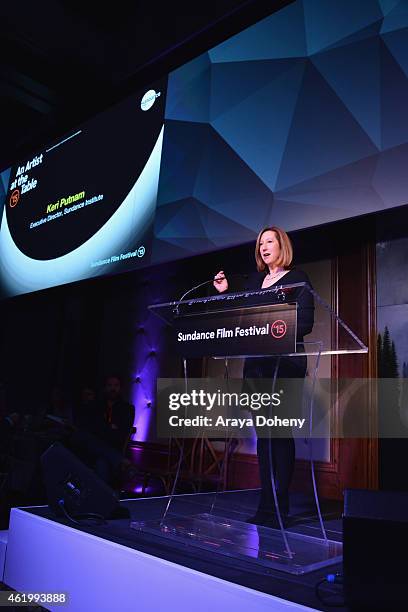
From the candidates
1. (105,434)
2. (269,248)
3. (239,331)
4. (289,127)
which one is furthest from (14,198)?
(239,331)

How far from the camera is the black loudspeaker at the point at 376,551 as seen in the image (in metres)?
1.08

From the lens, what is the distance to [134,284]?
19.1 ft

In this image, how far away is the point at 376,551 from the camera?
1.11m

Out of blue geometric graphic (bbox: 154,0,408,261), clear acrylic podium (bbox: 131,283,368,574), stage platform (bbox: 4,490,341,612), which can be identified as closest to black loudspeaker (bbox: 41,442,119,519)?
stage platform (bbox: 4,490,341,612)

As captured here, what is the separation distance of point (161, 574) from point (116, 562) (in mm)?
209

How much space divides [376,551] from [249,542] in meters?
0.68

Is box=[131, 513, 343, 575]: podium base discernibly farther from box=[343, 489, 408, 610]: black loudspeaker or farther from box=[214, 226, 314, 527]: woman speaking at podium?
box=[343, 489, 408, 610]: black loudspeaker

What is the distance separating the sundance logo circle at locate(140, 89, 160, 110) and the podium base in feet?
9.27

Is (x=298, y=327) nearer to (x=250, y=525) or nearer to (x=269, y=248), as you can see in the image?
(x=269, y=248)

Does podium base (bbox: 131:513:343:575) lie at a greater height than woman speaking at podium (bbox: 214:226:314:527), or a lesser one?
lesser

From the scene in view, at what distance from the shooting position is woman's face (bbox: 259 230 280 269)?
6.86 feet

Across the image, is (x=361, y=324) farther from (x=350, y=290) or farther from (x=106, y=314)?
(x=106, y=314)

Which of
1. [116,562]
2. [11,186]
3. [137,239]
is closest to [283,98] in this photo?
[137,239]

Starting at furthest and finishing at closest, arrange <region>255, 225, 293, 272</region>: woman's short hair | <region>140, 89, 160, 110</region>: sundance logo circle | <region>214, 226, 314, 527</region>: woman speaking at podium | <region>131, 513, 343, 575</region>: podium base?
<region>140, 89, 160, 110</region>: sundance logo circle
<region>255, 225, 293, 272</region>: woman's short hair
<region>214, 226, 314, 527</region>: woman speaking at podium
<region>131, 513, 343, 575</region>: podium base
